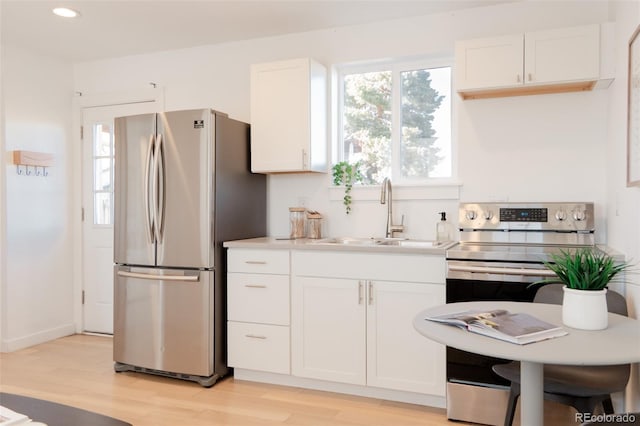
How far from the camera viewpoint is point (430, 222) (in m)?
3.25

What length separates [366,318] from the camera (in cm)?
279

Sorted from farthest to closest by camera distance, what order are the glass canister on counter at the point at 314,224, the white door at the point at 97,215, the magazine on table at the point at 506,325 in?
the white door at the point at 97,215 < the glass canister on counter at the point at 314,224 < the magazine on table at the point at 506,325

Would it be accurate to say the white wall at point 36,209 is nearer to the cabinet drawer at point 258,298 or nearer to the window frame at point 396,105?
the cabinet drawer at point 258,298

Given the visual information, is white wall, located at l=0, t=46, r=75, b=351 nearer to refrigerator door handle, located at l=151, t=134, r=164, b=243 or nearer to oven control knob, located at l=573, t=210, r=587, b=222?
refrigerator door handle, located at l=151, t=134, r=164, b=243

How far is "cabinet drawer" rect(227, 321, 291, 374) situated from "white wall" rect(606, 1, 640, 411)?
1.77m

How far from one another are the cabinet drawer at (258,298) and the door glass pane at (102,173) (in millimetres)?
1796

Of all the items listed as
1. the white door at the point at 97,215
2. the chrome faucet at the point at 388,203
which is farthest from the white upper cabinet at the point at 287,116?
the white door at the point at 97,215

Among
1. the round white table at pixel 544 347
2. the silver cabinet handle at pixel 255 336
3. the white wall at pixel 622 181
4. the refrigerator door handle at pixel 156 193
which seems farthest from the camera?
the refrigerator door handle at pixel 156 193

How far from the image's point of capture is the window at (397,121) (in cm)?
335

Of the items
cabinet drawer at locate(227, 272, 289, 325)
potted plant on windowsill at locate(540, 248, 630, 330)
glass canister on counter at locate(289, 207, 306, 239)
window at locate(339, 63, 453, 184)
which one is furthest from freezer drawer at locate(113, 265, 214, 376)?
potted plant on windowsill at locate(540, 248, 630, 330)

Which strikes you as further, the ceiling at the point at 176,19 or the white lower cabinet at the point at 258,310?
the ceiling at the point at 176,19

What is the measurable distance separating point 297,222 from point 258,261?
52 cm

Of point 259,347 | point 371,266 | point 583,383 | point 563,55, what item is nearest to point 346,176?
point 371,266

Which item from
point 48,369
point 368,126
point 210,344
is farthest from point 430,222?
point 48,369
